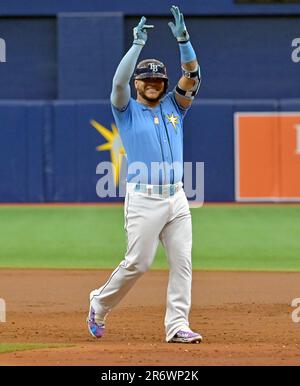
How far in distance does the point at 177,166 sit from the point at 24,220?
408 inches

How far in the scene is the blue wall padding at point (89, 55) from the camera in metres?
21.5

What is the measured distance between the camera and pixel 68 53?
21531 mm

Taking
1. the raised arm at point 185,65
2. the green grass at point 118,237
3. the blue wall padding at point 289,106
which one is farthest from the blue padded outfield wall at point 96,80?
the raised arm at point 185,65

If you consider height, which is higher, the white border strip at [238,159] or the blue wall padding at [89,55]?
the blue wall padding at [89,55]

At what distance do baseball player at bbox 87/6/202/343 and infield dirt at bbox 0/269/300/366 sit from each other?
0.36 m

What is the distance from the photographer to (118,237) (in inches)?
581

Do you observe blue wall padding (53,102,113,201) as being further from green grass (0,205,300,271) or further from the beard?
the beard

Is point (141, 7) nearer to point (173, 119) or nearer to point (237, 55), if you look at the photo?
point (237, 55)

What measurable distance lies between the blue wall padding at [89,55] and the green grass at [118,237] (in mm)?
3254

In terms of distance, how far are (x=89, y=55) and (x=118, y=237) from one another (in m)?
7.67

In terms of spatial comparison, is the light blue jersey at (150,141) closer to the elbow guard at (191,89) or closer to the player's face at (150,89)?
the player's face at (150,89)

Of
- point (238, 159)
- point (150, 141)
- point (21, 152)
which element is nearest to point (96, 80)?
point (21, 152)

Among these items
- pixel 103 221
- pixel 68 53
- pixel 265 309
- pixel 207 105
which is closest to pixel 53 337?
pixel 265 309

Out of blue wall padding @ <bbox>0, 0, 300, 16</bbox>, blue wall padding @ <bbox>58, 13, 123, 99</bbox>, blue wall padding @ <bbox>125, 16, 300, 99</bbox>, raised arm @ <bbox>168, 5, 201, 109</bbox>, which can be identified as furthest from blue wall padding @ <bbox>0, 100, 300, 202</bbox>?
raised arm @ <bbox>168, 5, 201, 109</bbox>
